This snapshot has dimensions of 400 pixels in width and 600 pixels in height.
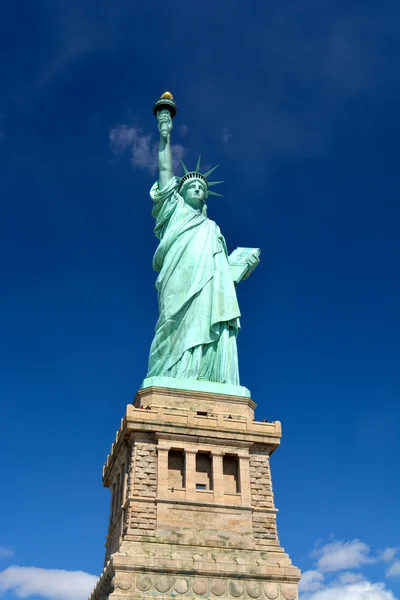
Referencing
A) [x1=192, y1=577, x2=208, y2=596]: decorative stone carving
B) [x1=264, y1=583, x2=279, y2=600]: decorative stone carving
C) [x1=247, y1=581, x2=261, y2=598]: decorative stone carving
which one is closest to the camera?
[x1=192, y1=577, x2=208, y2=596]: decorative stone carving

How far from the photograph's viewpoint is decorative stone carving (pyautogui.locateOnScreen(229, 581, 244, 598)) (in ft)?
73.0

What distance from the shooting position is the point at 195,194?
35125 mm

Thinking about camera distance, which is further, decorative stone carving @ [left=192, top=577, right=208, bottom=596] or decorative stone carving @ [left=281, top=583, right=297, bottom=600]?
decorative stone carving @ [left=281, top=583, right=297, bottom=600]

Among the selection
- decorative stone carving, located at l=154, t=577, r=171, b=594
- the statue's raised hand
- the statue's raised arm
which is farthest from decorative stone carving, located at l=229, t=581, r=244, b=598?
the statue's raised hand

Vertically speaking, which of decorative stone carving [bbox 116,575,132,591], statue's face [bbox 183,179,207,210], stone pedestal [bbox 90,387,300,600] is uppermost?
statue's face [bbox 183,179,207,210]

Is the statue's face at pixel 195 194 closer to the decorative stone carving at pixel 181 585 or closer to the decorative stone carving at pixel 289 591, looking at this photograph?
the decorative stone carving at pixel 181 585

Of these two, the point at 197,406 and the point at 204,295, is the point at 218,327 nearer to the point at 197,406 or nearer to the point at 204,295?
the point at 204,295

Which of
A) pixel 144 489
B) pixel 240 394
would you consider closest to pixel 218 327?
pixel 240 394

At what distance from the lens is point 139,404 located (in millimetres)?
27312

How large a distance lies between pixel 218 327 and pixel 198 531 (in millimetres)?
9881

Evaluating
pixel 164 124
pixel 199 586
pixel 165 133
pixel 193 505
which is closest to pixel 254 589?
pixel 199 586

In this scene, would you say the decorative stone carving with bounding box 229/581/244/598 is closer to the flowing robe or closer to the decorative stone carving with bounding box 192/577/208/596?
the decorative stone carving with bounding box 192/577/208/596

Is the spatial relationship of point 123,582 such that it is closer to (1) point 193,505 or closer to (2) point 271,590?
(1) point 193,505

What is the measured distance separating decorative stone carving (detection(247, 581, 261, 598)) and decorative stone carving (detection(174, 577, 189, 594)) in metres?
2.20
